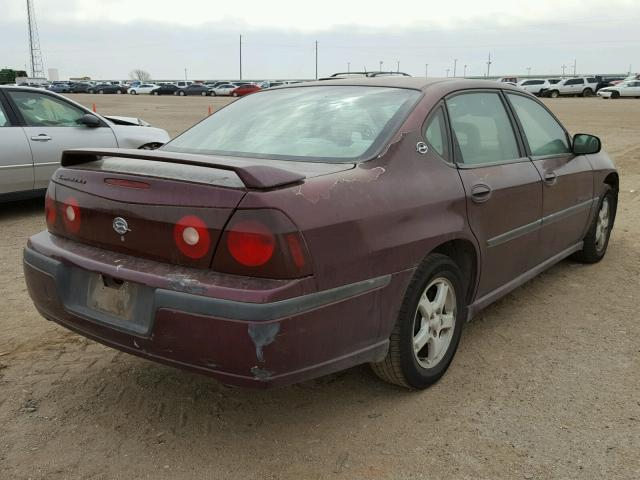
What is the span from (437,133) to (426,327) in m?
1.00

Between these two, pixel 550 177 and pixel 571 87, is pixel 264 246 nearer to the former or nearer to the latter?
pixel 550 177

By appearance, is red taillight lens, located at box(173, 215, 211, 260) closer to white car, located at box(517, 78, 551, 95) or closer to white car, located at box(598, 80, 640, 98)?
white car, located at box(598, 80, 640, 98)

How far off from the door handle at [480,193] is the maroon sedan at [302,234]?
0.04ft

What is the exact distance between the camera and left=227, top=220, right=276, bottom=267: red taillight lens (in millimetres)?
2268

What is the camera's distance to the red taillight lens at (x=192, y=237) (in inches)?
93.0

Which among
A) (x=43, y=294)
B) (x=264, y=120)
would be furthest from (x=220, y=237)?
(x=264, y=120)

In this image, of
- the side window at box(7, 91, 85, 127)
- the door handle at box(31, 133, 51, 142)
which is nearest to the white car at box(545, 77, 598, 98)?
the side window at box(7, 91, 85, 127)

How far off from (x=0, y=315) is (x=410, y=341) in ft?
9.21

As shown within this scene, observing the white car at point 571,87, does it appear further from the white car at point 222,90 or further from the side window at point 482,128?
the side window at point 482,128

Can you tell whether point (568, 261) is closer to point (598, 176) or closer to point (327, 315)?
point (598, 176)

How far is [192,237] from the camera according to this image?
2393 mm

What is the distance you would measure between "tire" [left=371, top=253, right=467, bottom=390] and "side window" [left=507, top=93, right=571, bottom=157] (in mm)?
1358

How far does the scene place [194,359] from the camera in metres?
2.38

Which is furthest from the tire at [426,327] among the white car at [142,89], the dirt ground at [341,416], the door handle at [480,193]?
the white car at [142,89]
